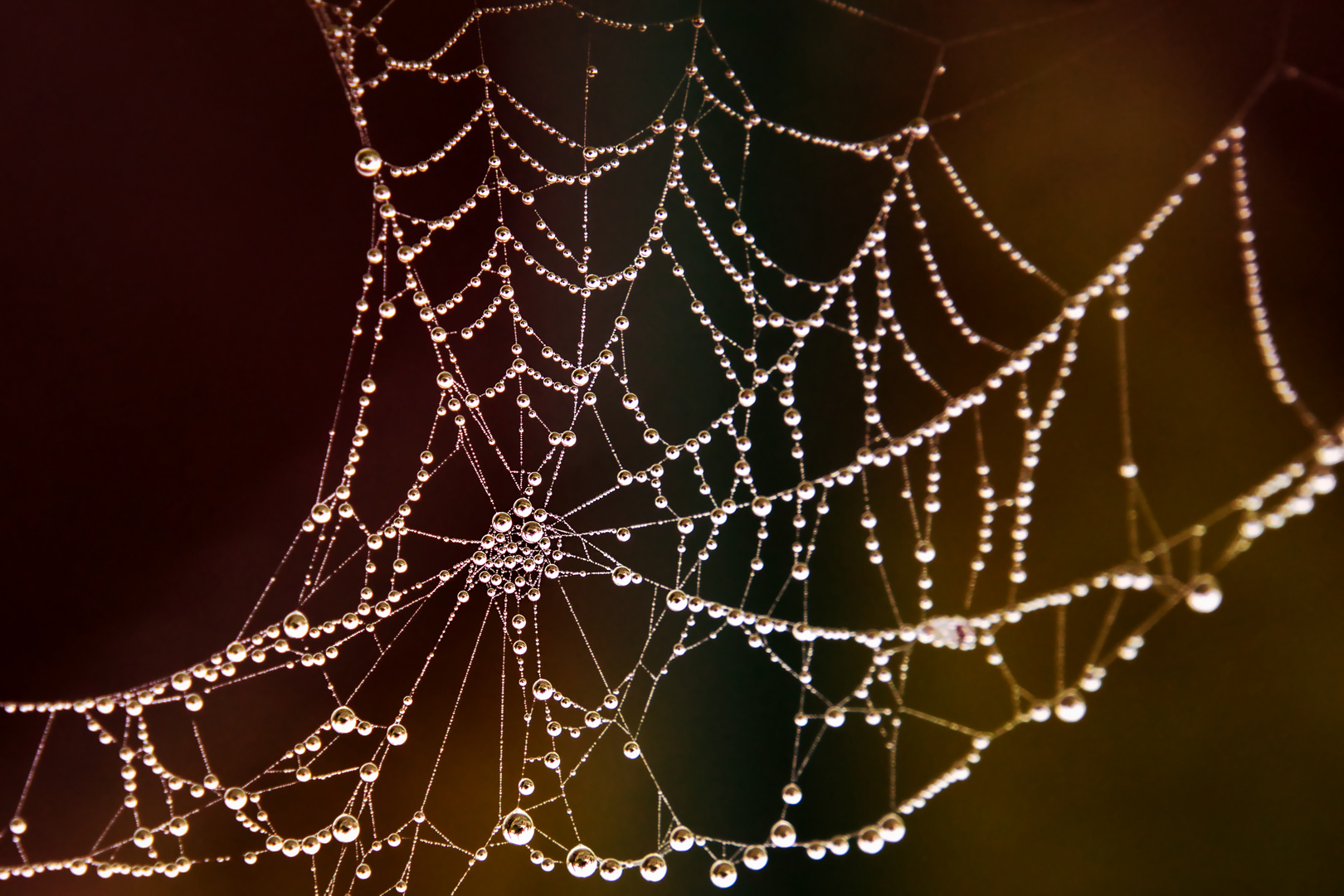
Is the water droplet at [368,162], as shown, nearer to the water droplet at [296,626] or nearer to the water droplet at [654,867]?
the water droplet at [296,626]

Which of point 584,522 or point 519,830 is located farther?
point 584,522

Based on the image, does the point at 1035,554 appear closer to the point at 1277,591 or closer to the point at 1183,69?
the point at 1277,591

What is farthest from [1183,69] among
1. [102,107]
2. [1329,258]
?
[102,107]

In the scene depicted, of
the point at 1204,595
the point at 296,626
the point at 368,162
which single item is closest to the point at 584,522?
the point at 296,626

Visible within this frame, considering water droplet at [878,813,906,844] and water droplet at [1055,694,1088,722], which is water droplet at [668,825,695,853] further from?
water droplet at [1055,694,1088,722]

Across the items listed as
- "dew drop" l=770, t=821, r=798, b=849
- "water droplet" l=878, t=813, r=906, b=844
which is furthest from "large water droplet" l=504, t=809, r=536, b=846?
"water droplet" l=878, t=813, r=906, b=844

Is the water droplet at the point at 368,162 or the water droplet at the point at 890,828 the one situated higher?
the water droplet at the point at 368,162

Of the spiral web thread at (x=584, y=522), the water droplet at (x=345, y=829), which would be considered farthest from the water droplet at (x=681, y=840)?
the water droplet at (x=345, y=829)

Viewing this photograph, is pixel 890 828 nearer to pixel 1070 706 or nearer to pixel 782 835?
pixel 782 835
